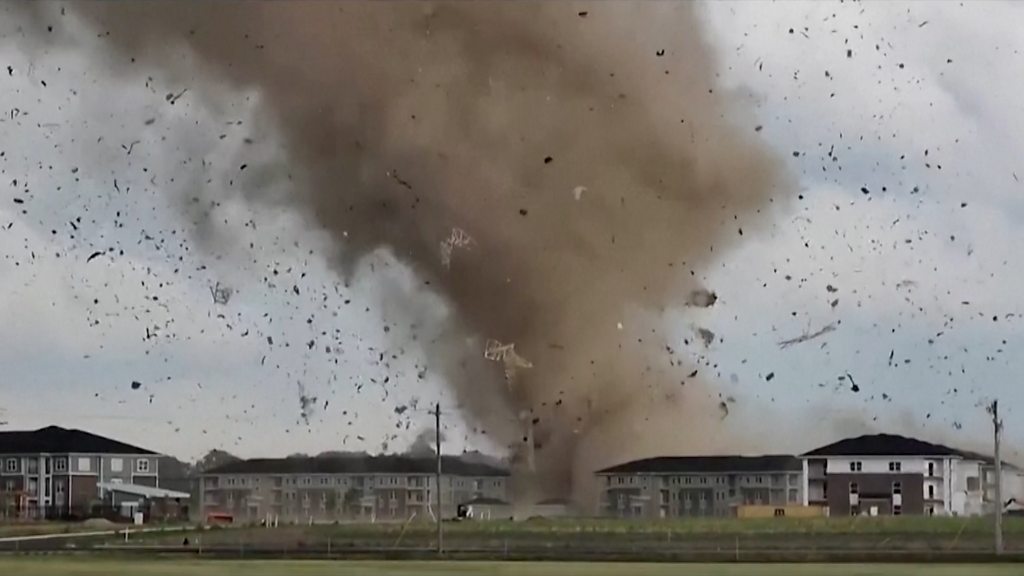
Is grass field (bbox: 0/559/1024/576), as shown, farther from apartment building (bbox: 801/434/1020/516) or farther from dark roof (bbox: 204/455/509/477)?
apartment building (bbox: 801/434/1020/516)

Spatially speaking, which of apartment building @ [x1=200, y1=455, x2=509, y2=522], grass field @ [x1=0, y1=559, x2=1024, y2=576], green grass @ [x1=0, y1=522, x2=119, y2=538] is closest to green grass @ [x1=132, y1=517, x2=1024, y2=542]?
apartment building @ [x1=200, y1=455, x2=509, y2=522]

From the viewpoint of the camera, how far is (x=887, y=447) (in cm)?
3116

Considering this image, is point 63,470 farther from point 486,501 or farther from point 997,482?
point 997,482

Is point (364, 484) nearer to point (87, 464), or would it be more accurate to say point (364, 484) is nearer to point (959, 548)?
point (87, 464)

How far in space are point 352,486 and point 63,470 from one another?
6830 millimetres

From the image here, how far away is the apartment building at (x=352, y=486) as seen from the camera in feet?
104

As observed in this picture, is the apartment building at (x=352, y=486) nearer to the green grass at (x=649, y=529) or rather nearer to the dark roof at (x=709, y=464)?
the green grass at (x=649, y=529)

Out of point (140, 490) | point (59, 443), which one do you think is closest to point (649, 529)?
point (140, 490)

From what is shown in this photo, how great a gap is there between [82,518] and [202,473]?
10.9 feet

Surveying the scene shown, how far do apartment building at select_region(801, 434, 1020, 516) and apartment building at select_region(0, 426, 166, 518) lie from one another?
14.4 meters

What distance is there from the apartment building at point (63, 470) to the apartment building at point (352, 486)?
178cm

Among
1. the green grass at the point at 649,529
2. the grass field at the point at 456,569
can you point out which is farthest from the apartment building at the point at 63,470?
the grass field at the point at 456,569

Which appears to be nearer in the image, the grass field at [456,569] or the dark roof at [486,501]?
the grass field at [456,569]

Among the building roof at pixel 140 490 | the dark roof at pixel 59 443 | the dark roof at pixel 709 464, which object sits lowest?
the building roof at pixel 140 490
